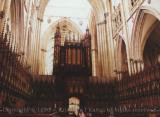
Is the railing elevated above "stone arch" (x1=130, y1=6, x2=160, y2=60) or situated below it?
below

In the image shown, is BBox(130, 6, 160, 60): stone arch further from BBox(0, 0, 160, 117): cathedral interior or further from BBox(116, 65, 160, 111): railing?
BBox(116, 65, 160, 111): railing

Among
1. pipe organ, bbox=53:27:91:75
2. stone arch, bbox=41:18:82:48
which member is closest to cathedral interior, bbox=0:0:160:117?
pipe organ, bbox=53:27:91:75

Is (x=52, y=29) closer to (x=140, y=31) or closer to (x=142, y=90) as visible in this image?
(x=140, y=31)

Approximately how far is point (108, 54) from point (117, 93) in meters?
4.55

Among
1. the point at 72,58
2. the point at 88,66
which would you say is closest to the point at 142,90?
the point at 88,66

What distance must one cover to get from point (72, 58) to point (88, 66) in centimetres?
147

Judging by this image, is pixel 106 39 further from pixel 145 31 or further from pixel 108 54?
pixel 145 31

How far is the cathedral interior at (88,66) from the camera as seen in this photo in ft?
28.8

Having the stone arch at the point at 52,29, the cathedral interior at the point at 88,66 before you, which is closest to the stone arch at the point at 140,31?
the cathedral interior at the point at 88,66

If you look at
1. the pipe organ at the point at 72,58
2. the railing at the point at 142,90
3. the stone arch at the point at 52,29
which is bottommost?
the railing at the point at 142,90

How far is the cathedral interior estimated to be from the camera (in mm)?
8776

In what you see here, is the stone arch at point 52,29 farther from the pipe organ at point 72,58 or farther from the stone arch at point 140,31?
the stone arch at point 140,31

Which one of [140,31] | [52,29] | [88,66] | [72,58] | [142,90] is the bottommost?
[142,90]

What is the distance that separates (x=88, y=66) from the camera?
50.5ft
